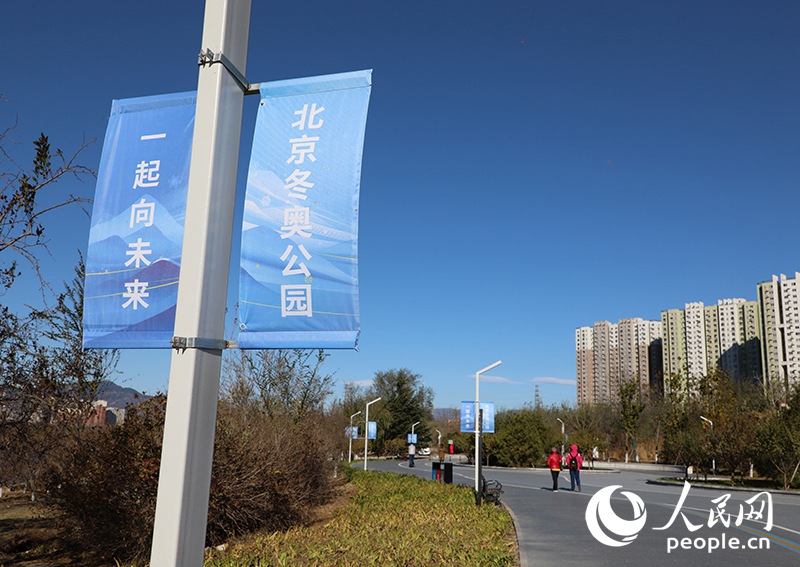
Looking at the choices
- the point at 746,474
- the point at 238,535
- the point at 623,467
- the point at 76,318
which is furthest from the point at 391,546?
the point at 623,467

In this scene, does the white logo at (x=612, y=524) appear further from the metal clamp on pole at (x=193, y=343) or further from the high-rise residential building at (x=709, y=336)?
the high-rise residential building at (x=709, y=336)

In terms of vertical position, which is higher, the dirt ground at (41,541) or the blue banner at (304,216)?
the blue banner at (304,216)

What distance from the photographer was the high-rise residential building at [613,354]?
3900 inches

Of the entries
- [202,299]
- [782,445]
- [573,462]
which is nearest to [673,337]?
[782,445]

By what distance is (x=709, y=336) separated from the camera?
9100 cm

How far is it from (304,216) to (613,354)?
112m

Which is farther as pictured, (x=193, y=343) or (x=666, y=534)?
(x=666, y=534)

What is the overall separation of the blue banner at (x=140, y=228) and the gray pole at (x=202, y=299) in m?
0.61

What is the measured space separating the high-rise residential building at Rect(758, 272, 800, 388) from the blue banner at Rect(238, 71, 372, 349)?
80822mm

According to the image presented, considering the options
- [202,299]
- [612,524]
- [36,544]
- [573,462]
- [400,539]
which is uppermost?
[202,299]

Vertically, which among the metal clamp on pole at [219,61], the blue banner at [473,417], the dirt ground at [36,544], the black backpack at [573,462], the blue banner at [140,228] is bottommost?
the dirt ground at [36,544]

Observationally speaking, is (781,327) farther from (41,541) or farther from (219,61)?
(219,61)

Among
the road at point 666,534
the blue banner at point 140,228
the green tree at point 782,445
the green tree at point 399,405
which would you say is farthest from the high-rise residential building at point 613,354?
the blue banner at point 140,228

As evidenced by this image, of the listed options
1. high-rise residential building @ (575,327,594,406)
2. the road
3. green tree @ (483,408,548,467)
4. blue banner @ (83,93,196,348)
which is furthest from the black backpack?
high-rise residential building @ (575,327,594,406)
